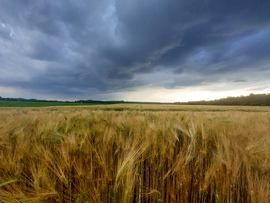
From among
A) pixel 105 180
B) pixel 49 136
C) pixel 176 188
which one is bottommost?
pixel 176 188

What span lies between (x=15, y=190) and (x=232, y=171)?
1543 millimetres

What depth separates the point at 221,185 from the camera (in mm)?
892

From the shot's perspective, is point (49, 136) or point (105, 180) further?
point (49, 136)

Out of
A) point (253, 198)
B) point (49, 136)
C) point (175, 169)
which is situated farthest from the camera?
point (49, 136)

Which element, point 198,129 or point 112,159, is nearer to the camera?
point 112,159

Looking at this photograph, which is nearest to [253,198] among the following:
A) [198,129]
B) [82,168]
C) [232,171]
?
[232,171]

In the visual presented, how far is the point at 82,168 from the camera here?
3.31 ft

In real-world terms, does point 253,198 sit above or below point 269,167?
below

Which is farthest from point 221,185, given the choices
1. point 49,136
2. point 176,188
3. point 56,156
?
point 49,136

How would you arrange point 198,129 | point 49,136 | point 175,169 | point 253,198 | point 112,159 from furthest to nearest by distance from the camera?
1. point 198,129
2. point 49,136
3. point 112,159
4. point 175,169
5. point 253,198

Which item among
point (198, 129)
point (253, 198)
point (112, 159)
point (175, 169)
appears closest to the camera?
point (253, 198)

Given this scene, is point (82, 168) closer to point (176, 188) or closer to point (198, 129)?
point (176, 188)

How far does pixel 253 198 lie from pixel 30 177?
160 centimetres

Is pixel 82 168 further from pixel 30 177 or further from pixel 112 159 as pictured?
pixel 30 177
